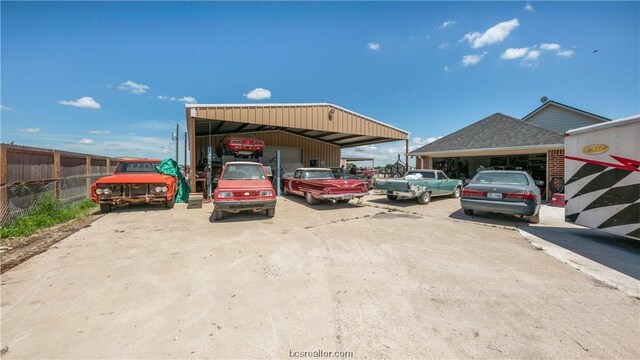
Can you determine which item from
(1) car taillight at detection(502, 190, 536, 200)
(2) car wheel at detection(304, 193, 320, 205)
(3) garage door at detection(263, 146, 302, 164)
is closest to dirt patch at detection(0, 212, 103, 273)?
(2) car wheel at detection(304, 193, 320, 205)

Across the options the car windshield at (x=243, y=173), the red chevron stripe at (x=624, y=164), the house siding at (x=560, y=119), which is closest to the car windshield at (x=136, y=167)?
the car windshield at (x=243, y=173)

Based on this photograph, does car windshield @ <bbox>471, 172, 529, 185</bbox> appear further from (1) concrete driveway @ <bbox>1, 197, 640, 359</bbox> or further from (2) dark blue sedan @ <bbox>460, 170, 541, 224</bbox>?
(1) concrete driveway @ <bbox>1, 197, 640, 359</bbox>

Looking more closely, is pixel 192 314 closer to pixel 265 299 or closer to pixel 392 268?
pixel 265 299

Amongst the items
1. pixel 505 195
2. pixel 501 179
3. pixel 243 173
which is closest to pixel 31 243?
pixel 243 173

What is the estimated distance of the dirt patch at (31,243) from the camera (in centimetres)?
422

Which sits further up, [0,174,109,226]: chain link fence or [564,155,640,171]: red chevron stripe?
[564,155,640,171]: red chevron stripe

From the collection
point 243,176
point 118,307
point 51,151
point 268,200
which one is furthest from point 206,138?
point 118,307

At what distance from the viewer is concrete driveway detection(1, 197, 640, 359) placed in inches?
88.7

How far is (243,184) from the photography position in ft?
25.1

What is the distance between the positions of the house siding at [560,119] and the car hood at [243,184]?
2116cm

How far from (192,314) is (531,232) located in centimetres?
761

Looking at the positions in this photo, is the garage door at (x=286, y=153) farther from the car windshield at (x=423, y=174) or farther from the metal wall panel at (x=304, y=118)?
the car windshield at (x=423, y=174)

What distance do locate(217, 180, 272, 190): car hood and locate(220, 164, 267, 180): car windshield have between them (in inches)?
10.8

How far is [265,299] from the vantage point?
302cm
